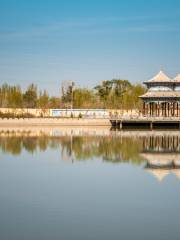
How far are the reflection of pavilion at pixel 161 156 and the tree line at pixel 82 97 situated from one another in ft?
127

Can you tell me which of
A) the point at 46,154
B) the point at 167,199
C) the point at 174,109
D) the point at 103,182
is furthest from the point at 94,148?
the point at 174,109

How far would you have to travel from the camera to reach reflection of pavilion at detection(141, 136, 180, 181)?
2320cm

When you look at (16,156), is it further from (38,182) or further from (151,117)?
(151,117)

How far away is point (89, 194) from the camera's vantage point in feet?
57.2

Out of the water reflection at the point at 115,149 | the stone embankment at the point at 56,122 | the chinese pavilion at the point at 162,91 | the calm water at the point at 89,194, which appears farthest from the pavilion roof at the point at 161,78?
the calm water at the point at 89,194

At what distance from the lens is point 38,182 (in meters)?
19.9

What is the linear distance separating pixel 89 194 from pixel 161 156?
41.5 feet

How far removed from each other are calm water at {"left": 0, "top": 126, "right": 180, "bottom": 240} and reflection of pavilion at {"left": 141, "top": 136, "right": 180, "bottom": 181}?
0.15 feet

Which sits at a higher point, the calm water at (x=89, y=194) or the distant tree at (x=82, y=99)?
the distant tree at (x=82, y=99)

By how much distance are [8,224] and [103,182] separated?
6.99 m

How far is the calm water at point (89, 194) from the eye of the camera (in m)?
13.1

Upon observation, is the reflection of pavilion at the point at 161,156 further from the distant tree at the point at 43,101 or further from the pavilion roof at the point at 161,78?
the distant tree at the point at 43,101

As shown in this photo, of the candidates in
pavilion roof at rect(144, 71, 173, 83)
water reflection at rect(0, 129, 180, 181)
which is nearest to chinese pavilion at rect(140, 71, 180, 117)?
pavilion roof at rect(144, 71, 173, 83)

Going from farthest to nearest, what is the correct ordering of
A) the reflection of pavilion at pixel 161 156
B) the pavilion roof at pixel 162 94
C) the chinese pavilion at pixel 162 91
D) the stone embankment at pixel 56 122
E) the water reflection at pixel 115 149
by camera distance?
the stone embankment at pixel 56 122
the chinese pavilion at pixel 162 91
the pavilion roof at pixel 162 94
the water reflection at pixel 115 149
the reflection of pavilion at pixel 161 156
